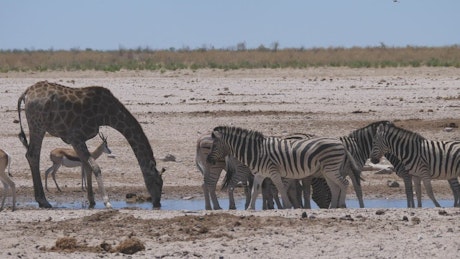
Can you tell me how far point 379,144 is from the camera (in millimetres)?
17234

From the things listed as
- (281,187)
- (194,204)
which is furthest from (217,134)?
(194,204)

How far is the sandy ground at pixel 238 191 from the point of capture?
12023mm

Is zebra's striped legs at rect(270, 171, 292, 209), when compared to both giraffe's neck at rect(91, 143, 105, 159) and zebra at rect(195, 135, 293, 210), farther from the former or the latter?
giraffe's neck at rect(91, 143, 105, 159)

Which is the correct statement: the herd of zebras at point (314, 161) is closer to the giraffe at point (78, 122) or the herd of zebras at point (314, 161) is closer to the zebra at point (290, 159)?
the zebra at point (290, 159)

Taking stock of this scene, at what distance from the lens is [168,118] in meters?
26.5

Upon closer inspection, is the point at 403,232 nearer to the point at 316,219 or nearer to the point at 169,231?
the point at 316,219

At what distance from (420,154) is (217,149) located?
2.81 m

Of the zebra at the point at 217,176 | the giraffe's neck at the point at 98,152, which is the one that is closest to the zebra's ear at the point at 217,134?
the zebra at the point at 217,176

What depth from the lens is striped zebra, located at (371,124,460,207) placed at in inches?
672

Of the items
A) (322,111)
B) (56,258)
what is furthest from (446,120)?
(56,258)

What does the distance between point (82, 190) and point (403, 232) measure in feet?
27.8

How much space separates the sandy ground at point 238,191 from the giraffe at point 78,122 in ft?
2.98

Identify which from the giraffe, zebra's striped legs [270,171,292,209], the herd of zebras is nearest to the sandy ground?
the giraffe

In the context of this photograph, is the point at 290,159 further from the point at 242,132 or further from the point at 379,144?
the point at 379,144
